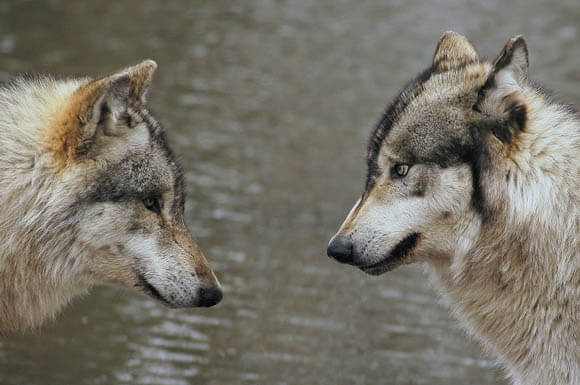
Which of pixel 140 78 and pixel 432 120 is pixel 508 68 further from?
pixel 140 78

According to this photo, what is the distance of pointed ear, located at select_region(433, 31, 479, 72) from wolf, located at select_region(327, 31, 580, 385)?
184 mm

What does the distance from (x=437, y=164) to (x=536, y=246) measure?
73 cm

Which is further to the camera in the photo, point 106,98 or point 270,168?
point 270,168

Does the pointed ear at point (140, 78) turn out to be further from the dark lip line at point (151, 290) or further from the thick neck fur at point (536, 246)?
the thick neck fur at point (536, 246)

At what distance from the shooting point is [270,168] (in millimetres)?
12031

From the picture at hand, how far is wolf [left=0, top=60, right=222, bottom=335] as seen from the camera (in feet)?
18.8

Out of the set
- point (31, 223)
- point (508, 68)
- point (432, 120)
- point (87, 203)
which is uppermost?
point (508, 68)

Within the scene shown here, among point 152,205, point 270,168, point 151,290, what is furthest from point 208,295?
point 270,168

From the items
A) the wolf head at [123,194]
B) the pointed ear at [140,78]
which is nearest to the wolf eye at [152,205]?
the wolf head at [123,194]

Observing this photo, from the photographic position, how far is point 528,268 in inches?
227

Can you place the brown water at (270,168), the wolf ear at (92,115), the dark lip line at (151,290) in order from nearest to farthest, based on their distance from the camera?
1. the wolf ear at (92,115)
2. the dark lip line at (151,290)
3. the brown water at (270,168)

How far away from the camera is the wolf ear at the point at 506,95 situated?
5668 mm

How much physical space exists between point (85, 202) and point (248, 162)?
20.6ft

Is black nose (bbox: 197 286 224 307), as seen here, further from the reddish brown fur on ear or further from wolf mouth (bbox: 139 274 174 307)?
the reddish brown fur on ear
